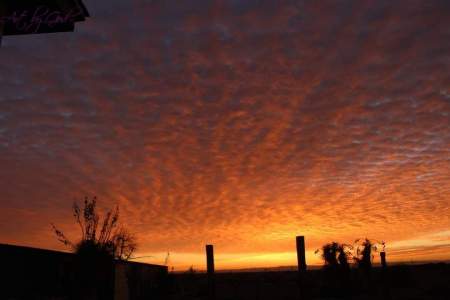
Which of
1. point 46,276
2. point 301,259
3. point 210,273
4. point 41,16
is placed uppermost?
point 41,16

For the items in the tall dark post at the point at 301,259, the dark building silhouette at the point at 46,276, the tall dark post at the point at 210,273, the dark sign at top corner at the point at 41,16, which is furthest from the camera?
the tall dark post at the point at 210,273

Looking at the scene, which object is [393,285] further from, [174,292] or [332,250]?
[174,292]

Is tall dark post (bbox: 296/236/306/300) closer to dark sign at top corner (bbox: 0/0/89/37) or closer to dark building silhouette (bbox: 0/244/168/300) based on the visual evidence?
dark building silhouette (bbox: 0/244/168/300)

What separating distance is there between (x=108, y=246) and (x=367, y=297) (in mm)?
A: 14709

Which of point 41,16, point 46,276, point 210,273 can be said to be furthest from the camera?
point 210,273

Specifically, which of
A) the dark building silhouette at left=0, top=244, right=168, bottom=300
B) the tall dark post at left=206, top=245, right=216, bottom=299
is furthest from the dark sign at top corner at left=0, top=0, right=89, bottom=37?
the tall dark post at left=206, top=245, right=216, bottom=299

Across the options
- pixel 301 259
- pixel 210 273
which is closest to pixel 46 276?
pixel 210 273

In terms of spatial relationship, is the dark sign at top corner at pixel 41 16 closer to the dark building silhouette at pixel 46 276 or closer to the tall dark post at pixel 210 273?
the dark building silhouette at pixel 46 276

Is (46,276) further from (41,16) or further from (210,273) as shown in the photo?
(41,16)

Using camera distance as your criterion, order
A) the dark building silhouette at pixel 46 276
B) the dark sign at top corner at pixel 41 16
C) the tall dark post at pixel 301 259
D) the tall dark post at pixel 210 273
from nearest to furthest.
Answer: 1. the dark sign at top corner at pixel 41 16
2. the dark building silhouette at pixel 46 276
3. the tall dark post at pixel 301 259
4. the tall dark post at pixel 210 273

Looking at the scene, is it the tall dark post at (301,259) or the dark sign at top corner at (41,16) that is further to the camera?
the tall dark post at (301,259)

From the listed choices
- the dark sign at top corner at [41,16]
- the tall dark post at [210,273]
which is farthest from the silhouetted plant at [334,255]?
the dark sign at top corner at [41,16]

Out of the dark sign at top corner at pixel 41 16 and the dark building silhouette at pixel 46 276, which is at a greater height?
the dark sign at top corner at pixel 41 16

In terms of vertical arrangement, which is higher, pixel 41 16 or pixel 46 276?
pixel 41 16
